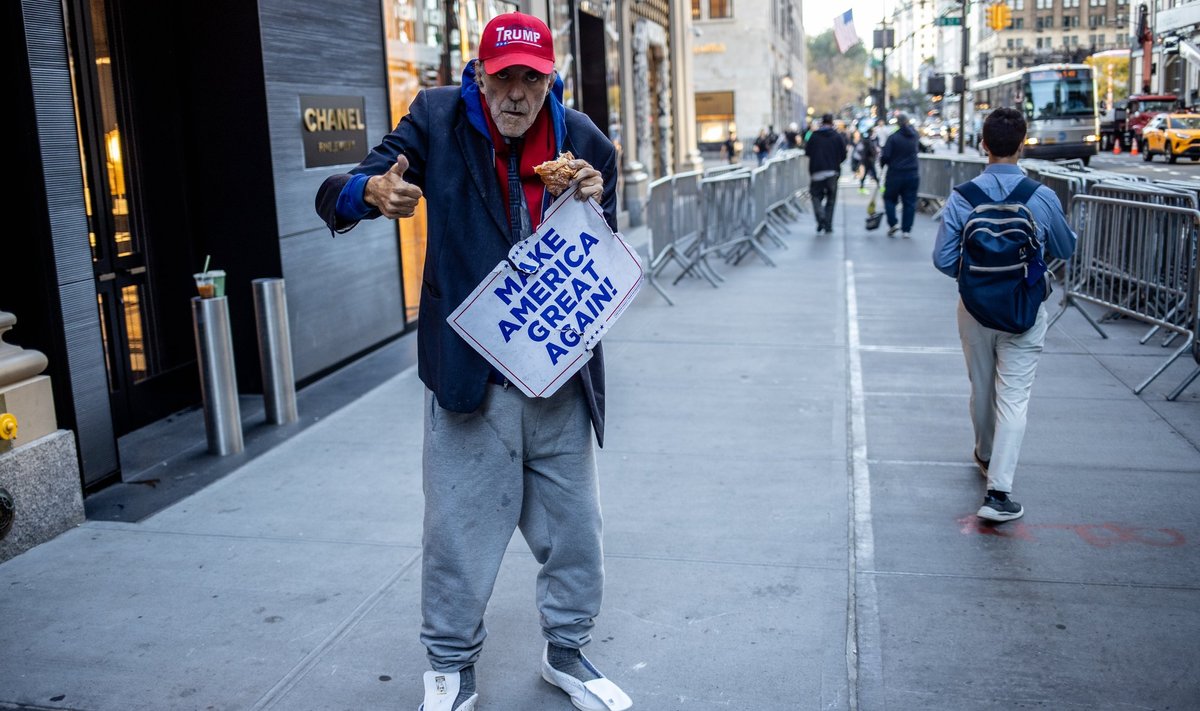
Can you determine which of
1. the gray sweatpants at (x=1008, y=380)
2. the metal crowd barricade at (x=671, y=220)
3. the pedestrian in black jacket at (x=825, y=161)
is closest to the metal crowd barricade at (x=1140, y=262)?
the gray sweatpants at (x=1008, y=380)

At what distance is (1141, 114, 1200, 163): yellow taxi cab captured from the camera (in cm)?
3319

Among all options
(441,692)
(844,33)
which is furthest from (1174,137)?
(441,692)

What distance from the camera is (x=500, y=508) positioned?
333 cm

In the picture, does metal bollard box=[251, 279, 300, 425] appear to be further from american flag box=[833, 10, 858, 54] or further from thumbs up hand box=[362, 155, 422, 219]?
american flag box=[833, 10, 858, 54]

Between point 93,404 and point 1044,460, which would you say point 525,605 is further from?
point 1044,460

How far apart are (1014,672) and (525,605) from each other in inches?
68.2

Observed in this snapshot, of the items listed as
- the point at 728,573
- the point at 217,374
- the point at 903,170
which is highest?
the point at 903,170

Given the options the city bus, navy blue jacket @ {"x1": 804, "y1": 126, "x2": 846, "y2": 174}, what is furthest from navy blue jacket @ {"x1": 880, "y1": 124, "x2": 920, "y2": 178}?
the city bus

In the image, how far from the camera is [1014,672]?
3.68m

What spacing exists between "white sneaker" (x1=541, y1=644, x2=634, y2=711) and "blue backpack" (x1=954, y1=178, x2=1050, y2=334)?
8.21 ft

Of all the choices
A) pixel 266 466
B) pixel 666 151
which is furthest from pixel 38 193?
pixel 666 151

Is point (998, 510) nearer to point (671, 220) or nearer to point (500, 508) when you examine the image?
point (500, 508)

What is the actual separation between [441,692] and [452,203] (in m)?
1.43

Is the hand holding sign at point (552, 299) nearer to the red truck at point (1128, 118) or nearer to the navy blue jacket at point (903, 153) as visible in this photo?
the navy blue jacket at point (903, 153)
